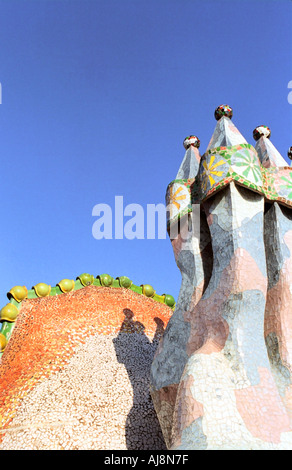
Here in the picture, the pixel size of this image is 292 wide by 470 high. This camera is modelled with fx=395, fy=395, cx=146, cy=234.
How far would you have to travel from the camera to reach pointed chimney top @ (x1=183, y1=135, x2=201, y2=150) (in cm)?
675

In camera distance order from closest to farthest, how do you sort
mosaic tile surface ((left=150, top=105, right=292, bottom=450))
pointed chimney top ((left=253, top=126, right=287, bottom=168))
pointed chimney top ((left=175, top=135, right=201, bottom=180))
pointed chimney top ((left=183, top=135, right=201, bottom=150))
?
mosaic tile surface ((left=150, top=105, right=292, bottom=450)), pointed chimney top ((left=253, top=126, right=287, bottom=168)), pointed chimney top ((left=175, top=135, right=201, bottom=180)), pointed chimney top ((left=183, top=135, right=201, bottom=150))

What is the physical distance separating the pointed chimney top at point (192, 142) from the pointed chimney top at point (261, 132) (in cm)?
96

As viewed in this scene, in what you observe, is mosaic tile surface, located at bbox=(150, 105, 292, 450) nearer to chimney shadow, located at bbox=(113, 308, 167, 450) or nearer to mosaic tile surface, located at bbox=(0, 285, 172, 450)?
chimney shadow, located at bbox=(113, 308, 167, 450)

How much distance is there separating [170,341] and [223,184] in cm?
219

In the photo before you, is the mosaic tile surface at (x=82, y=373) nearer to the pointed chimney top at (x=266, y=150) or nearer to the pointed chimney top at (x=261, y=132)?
the pointed chimney top at (x=266, y=150)

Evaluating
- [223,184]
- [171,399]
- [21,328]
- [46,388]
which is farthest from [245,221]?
[21,328]

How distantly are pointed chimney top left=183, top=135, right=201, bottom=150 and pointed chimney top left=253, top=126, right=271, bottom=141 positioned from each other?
0.96 metres

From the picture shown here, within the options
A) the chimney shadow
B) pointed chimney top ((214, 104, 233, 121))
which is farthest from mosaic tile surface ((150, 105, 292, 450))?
the chimney shadow

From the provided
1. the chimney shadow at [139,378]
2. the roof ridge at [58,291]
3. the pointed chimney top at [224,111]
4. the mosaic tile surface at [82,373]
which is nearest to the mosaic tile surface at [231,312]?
the pointed chimney top at [224,111]

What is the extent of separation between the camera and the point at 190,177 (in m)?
6.09

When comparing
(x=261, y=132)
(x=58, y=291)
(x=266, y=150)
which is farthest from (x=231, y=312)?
(x=58, y=291)

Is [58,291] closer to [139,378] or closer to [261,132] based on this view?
[139,378]

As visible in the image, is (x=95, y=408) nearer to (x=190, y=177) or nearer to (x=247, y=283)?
(x=247, y=283)

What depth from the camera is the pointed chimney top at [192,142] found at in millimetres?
6749
